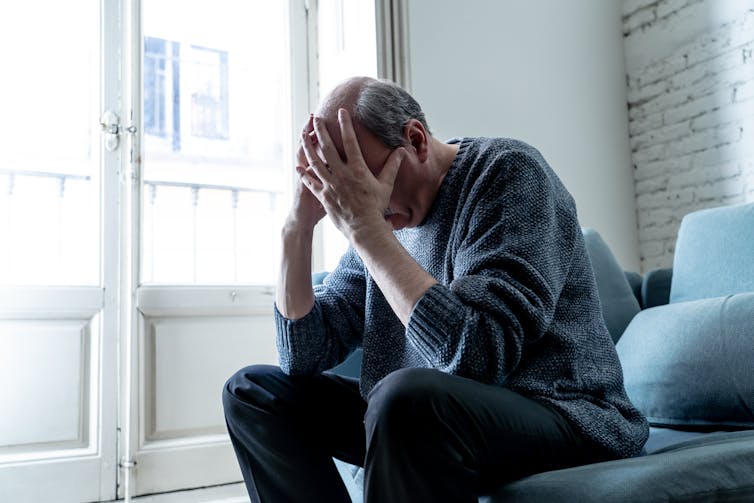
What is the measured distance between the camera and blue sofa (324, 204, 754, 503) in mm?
812

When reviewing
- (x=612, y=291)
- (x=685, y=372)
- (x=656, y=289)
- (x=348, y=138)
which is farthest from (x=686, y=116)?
(x=348, y=138)

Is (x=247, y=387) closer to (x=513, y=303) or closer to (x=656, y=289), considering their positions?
(x=513, y=303)

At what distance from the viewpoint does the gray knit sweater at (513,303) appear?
0.93 m

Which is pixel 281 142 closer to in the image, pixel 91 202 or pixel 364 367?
pixel 91 202

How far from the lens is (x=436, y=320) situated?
926mm

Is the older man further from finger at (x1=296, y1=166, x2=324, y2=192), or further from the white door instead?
the white door

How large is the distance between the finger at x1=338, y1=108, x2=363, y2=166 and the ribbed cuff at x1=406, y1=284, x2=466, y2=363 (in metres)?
0.27

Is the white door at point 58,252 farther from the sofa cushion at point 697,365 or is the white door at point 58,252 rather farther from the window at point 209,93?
the sofa cushion at point 697,365

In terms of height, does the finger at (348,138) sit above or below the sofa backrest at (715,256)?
above

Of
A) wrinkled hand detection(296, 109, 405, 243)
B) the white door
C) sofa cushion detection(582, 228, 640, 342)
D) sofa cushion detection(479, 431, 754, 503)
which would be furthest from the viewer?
the white door

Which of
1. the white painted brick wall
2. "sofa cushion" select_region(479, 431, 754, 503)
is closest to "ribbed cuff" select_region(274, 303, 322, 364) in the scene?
"sofa cushion" select_region(479, 431, 754, 503)

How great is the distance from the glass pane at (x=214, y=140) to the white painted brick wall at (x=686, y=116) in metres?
1.61

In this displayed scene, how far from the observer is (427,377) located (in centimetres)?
83

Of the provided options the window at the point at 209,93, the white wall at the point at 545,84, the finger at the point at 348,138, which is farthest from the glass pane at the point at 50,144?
the finger at the point at 348,138
